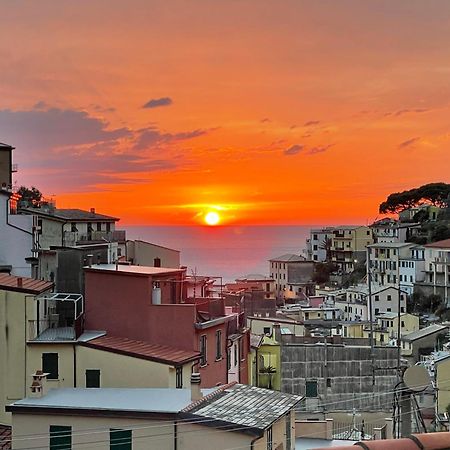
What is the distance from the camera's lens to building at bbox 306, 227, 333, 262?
438ft

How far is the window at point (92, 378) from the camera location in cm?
2095

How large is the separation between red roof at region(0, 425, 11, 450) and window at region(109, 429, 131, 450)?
101 inches

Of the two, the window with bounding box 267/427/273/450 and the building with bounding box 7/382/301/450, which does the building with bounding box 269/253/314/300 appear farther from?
the window with bounding box 267/427/273/450

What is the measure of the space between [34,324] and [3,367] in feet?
4.52

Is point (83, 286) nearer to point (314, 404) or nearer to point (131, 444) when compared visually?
point (131, 444)

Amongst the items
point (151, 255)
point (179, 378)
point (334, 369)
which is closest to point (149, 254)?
point (151, 255)

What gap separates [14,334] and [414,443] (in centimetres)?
1632

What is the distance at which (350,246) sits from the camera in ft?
405

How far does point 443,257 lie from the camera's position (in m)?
95.2

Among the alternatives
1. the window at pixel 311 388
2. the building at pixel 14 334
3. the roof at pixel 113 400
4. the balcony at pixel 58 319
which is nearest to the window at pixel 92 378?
the roof at pixel 113 400

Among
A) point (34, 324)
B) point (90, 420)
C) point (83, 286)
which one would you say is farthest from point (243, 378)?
point (90, 420)

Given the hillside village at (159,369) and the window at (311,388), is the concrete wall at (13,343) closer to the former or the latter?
the hillside village at (159,369)

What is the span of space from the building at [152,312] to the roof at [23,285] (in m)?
1.47

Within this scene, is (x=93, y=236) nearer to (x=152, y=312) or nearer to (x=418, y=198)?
(x=152, y=312)
